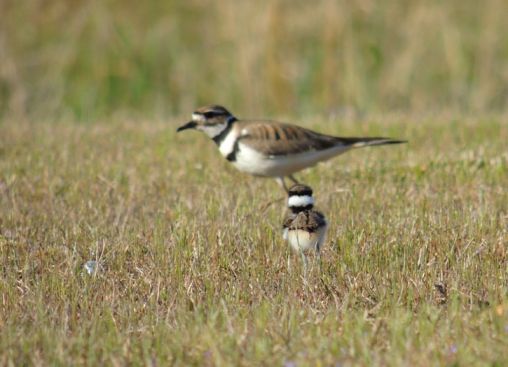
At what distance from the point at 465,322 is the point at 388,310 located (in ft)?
1.56

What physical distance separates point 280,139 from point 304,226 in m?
2.26

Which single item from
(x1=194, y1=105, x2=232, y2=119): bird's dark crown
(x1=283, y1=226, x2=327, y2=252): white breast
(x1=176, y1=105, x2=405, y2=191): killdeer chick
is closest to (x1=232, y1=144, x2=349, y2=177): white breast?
(x1=176, y1=105, x2=405, y2=191): killdeer chick

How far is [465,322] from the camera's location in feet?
15.0

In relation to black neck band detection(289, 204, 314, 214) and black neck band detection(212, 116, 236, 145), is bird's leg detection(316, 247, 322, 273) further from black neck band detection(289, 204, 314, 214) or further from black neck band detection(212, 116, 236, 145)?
black neck band detection(212, 116, 236, 145)

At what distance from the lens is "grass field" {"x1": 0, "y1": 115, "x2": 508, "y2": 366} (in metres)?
4.42

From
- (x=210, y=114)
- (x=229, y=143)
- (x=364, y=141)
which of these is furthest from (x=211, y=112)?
(x=364, y=141)

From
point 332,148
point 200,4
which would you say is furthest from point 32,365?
Answer: point 200,4

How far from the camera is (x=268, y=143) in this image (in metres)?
7.93

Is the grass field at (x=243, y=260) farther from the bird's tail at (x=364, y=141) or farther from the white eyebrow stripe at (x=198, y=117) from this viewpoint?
the white eyebrow stripe at (x=198, y=117)

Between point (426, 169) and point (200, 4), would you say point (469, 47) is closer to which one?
point (200, 4)

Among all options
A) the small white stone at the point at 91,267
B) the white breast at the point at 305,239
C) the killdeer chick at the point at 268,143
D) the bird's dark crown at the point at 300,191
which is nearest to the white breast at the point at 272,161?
the killdeer chick at the point at 268,143

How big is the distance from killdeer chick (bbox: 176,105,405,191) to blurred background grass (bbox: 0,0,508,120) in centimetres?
544

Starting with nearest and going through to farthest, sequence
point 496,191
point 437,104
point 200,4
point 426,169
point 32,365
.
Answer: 1. point 32,365
2. point 496,191
3. point 426,169
4. point 437,104
5. point 200,4

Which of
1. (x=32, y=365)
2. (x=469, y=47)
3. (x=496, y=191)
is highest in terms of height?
(x=469, y=47)
